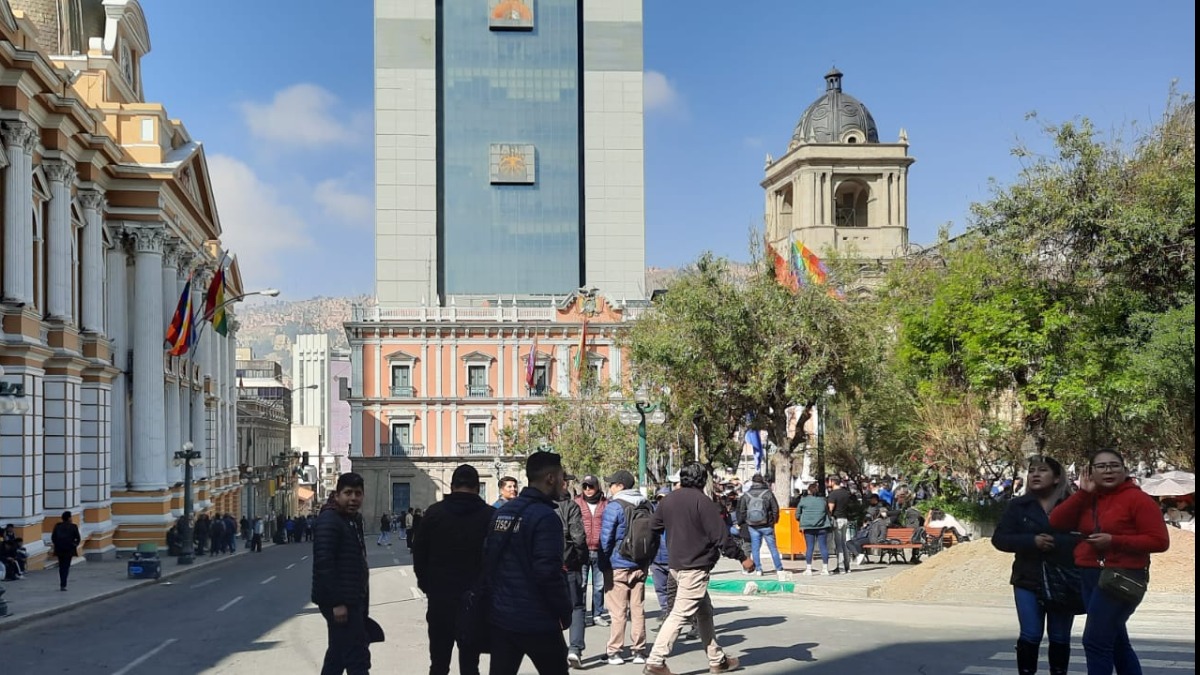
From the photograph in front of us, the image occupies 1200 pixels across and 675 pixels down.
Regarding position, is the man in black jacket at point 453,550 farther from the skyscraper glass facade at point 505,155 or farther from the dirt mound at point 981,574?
the skyscraper glass facade at point 505,155

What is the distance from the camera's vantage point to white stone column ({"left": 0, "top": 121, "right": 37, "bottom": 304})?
1150 inches

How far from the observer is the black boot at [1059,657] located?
967 centimetres

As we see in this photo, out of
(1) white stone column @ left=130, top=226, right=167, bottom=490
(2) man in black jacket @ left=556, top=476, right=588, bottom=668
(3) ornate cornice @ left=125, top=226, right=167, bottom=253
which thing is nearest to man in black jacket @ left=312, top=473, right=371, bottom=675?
(2) man in black jacket @ left=556, top=476, right=588, bottom=668

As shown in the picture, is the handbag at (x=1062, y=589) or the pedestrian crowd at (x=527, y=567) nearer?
the pedestrian crowd at (x=527, y=567)

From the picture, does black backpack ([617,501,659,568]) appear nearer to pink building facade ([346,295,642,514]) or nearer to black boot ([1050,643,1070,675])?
black boot ([1050,643,1070,675])

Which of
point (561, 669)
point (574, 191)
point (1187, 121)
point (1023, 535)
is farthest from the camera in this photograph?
point (574, 191)

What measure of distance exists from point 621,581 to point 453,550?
3515mm

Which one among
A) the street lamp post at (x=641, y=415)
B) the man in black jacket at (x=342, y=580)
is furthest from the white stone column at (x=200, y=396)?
the man in black jacket at (x=342, y=580)

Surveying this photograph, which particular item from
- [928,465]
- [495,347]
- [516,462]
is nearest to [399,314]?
[495,347]

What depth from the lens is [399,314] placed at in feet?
245

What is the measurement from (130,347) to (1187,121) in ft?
101

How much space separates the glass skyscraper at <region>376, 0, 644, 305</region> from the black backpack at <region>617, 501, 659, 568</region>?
262ft

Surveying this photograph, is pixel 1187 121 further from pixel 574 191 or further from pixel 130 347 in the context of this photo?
pixel 574 191

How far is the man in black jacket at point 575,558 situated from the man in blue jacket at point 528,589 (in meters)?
3.87
